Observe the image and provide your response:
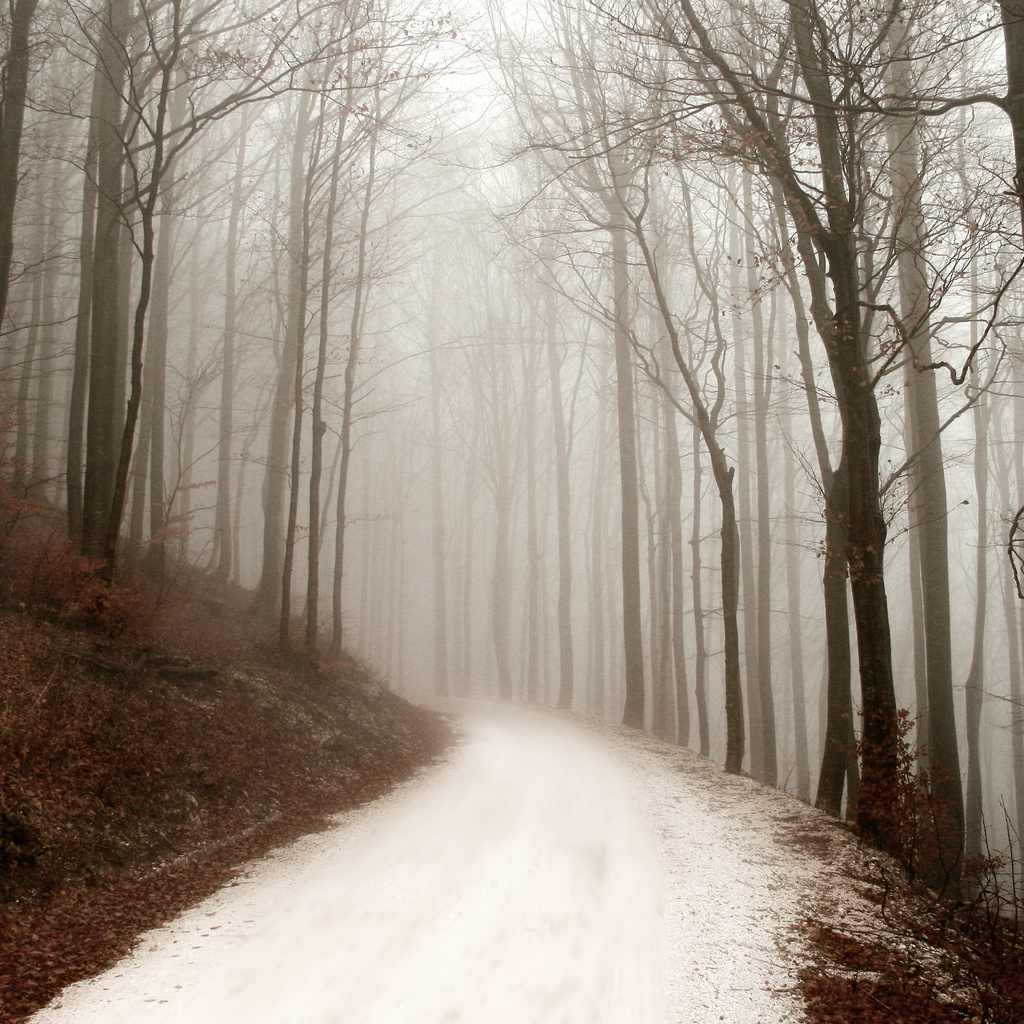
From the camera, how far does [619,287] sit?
16.9 metres

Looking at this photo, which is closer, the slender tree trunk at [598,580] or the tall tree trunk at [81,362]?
the tall tree trunk at [81,362]

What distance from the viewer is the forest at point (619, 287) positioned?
21.9 feet

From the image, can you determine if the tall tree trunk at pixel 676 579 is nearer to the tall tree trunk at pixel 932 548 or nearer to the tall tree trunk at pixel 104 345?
the tall tree trunk at pixel 932 548

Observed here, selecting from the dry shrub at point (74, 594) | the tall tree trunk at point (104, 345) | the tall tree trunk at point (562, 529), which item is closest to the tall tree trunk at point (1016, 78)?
the dry shrub at point (74, 594)

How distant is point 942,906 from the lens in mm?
4422

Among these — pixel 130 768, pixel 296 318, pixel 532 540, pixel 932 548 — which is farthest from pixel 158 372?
pixel 932 548

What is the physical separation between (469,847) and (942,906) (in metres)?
A: 3.19

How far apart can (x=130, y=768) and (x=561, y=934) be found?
11.3ft

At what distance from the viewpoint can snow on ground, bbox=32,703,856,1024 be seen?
9.97 ft

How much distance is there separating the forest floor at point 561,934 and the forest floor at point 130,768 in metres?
0.34

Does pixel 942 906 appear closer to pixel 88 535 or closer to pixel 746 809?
pixel 746 809

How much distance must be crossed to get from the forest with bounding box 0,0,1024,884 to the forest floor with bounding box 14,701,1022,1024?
1495 mm

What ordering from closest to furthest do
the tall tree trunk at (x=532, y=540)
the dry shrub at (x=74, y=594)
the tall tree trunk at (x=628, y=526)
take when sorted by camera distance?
the dry shrub at (x=74, y=594)
the tall tree trunk at (x=628, y=526)
the tall tree trunk at (x=532, y=540)

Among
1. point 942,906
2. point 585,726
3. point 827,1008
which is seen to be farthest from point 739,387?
point 827,1008
